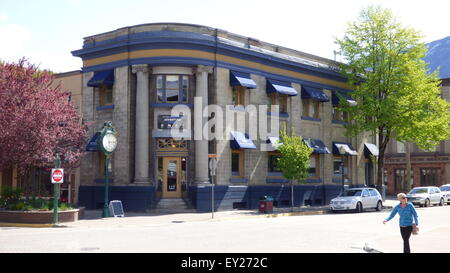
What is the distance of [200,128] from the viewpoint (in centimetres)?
3078

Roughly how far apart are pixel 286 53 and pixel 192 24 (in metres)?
8.56

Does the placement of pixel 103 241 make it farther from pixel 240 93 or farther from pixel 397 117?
pixel 397 117

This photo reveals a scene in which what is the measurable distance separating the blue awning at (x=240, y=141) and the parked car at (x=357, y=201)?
594 cm

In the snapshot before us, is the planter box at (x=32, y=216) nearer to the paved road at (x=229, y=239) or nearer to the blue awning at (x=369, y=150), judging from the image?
the paved road at (x=229, y=239)

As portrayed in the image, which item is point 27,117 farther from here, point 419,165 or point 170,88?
point 419,165

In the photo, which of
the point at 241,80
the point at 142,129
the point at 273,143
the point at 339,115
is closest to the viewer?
the point at 142,129

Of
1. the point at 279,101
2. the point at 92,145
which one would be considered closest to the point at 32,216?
the point at 92,145

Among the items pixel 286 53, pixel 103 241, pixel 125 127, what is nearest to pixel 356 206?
pixel 286 53

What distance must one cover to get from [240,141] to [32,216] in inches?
526

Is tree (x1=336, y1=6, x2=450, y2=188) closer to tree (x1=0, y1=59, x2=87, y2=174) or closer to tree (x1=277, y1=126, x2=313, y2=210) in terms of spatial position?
tree (x1=277, y1=126, x2=313, y2=210)

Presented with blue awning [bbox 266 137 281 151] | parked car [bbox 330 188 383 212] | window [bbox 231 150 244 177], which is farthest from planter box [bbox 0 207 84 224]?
parked car [bbox 330 188 383 212]

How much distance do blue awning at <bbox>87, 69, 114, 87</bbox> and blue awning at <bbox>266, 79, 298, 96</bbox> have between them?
9.86 meters

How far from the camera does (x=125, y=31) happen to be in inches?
1262
